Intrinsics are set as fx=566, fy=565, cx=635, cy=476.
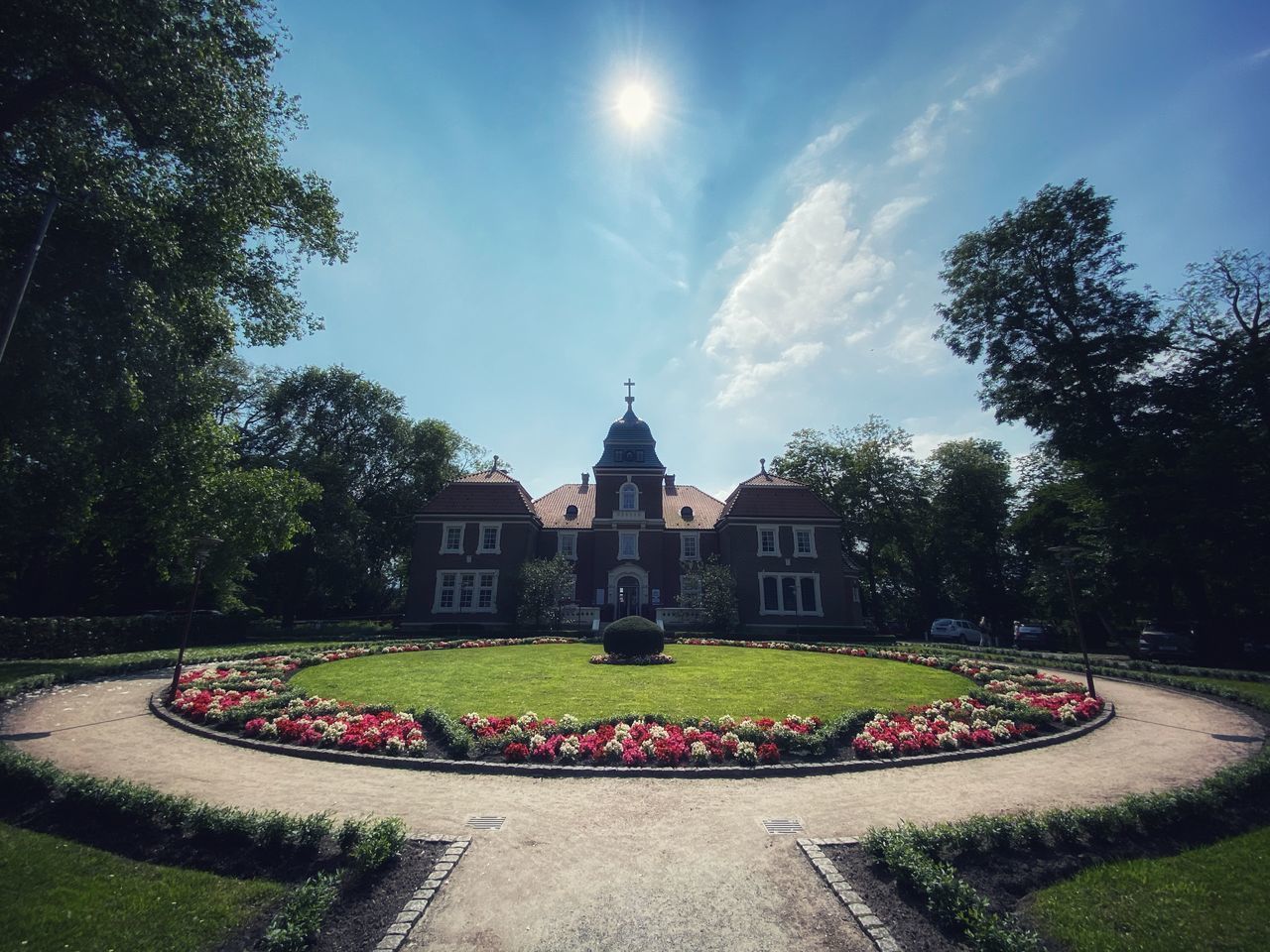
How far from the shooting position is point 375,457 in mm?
48500

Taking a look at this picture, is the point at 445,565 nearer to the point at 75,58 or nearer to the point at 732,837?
the point at 75,58

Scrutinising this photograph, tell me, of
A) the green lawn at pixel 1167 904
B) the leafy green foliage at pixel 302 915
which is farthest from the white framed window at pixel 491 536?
the green lawn at pixel 1167 904

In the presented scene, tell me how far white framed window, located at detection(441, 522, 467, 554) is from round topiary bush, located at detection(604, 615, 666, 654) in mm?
18654

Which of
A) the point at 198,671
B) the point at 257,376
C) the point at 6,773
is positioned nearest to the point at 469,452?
the point at 257,376

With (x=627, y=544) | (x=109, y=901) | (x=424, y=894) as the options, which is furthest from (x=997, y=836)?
(x=627, y=544)

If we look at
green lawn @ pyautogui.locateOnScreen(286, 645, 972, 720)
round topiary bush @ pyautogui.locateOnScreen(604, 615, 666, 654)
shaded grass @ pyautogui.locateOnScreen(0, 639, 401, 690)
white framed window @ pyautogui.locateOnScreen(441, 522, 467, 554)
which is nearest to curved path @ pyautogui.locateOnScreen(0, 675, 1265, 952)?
green lawn @ pyautogui.locateOnScreen(286, 645, 972, 720)

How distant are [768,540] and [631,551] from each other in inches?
372

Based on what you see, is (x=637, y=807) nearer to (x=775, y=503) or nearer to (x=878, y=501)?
(x=775, y=503)

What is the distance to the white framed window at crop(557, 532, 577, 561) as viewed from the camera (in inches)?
1614

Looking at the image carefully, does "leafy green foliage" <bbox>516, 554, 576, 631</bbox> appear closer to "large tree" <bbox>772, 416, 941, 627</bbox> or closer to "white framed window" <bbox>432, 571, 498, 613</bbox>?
"white framed window" <bbox>432, 571, 498, 613</bbox>

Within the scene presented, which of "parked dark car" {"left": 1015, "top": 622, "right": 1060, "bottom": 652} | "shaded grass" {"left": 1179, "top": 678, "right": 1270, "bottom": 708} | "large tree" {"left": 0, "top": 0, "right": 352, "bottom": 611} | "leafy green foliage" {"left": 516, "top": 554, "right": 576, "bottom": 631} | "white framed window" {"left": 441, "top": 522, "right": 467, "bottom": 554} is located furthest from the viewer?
"parked dark car" {"left": 1015, "top": 622, "right": 1060, "bottom": 652}

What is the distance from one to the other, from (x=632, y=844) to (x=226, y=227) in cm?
1840

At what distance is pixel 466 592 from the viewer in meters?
37.8

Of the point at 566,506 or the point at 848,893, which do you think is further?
the point at 566,506
